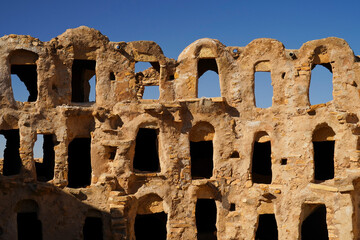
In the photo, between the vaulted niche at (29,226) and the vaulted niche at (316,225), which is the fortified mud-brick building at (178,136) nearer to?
the vaulted niche at (29,226)

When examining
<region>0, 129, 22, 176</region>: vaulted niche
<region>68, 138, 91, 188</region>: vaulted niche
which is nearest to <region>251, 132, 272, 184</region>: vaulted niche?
<region>68, 138, 91, 188</region>: vaulted niche

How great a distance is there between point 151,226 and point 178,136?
20.6 ft

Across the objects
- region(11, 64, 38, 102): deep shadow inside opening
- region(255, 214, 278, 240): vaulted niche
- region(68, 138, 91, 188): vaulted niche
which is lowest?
region(255, 214, 278, 240): vaulted niche

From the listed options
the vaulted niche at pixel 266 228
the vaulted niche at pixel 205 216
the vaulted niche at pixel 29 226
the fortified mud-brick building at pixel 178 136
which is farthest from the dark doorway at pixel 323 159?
the vaulted niche at pixel 29 226

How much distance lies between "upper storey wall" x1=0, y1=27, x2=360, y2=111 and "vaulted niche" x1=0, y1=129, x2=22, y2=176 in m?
3.39

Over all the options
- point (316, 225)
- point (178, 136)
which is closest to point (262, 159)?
point (316, 225)

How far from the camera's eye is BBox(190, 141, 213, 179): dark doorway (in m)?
30.9

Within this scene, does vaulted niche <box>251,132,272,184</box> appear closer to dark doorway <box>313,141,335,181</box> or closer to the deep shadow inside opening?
dark doorway <box>313,141,335,181</box>

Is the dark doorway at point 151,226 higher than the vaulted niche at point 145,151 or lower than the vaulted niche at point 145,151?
lower

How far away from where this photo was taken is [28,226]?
27344 mm

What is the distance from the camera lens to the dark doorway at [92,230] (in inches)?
1089

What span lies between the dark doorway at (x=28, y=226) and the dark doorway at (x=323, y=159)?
15473mm

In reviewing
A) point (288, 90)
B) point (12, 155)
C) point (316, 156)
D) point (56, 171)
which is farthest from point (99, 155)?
point (316, 156)

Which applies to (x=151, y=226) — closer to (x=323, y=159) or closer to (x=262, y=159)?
(x=262, y=159)
